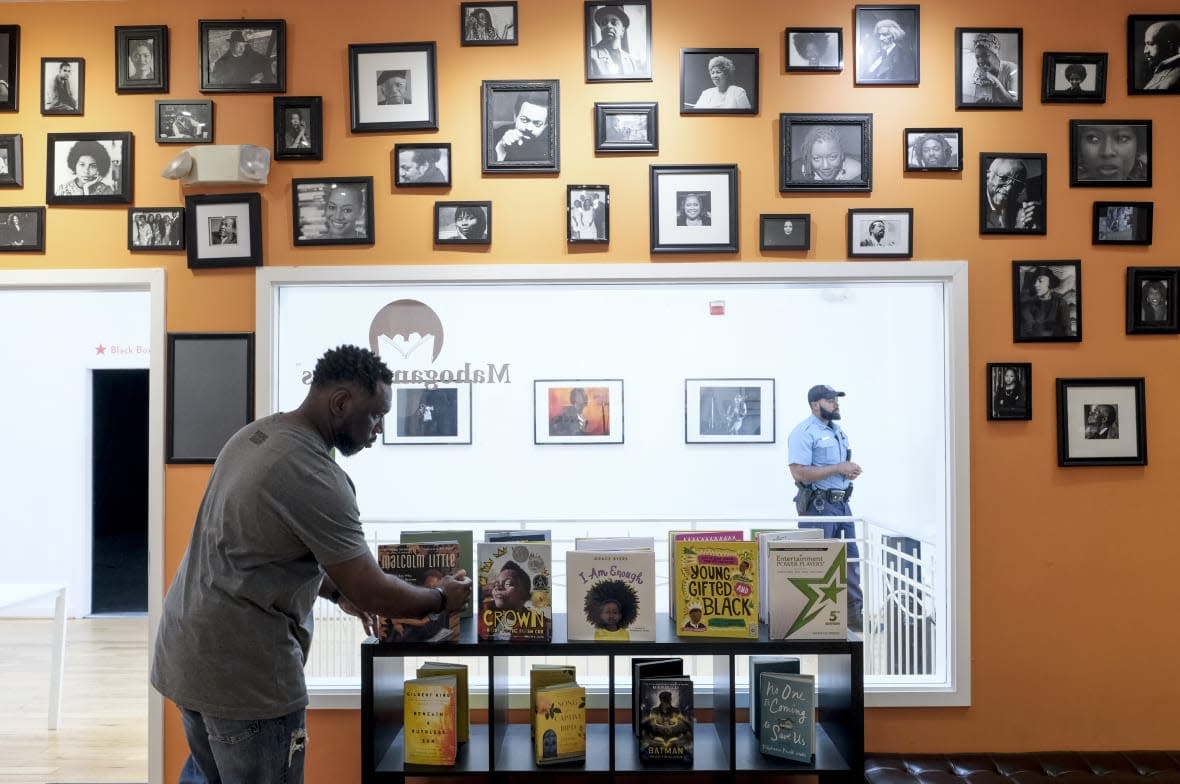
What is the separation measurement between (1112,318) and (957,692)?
1.41 metres

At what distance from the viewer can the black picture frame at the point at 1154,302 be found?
2.96 m

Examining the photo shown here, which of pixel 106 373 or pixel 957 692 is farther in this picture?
pixel 106 373

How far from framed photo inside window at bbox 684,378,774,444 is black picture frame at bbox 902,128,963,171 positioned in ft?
6.03

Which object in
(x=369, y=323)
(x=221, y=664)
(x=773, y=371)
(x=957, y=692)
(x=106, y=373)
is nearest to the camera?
(x=221, y=664)

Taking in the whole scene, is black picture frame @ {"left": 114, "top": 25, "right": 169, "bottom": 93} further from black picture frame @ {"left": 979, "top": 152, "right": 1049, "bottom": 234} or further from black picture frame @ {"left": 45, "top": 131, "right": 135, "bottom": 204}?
black picture frame @ {"left": 979, "top": 152, "right": 1049, "bottom": 234}

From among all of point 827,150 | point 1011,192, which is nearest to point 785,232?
point 827,150

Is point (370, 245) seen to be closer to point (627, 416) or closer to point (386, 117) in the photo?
point (386, 117)

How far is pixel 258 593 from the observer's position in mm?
2014

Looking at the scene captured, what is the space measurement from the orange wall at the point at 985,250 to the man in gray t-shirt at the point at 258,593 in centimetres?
98

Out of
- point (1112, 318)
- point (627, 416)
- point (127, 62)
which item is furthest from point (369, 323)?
point (1112, 318)

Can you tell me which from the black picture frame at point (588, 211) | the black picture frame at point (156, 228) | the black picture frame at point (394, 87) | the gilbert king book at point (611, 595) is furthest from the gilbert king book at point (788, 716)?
the black picture frame at point (156, 228)

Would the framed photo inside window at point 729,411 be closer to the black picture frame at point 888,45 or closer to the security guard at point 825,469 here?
the security guard at point 825,469

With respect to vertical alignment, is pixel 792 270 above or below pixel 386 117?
below

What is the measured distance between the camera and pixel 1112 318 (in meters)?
2.98
